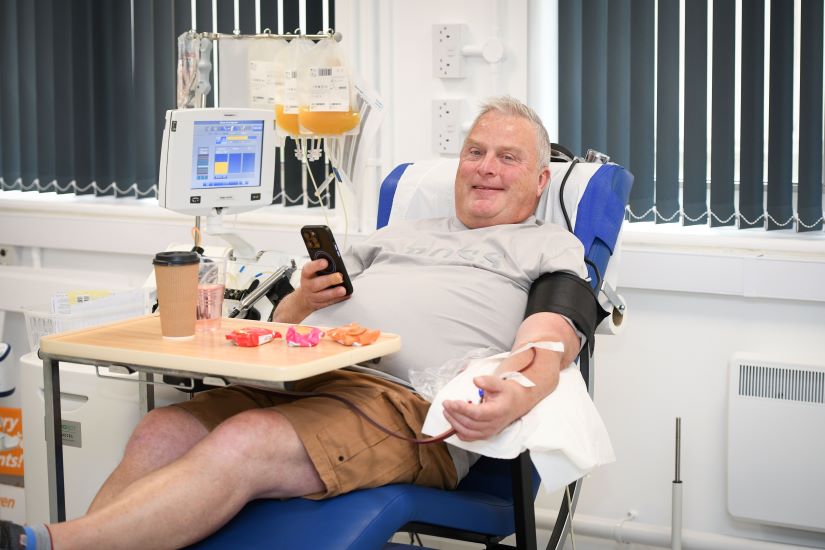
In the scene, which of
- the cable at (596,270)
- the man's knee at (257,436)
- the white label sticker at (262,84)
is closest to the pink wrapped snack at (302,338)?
the man's knee at (257,436)

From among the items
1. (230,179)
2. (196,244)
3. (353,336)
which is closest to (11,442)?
(196,244)

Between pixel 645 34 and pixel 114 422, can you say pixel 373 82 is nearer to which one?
pixel 645 34

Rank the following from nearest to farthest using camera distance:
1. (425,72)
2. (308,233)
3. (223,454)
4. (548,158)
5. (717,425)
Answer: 1. (223,454)
2. (308,233)
3. (548,158)
4. (717,425)
5. (425,72)

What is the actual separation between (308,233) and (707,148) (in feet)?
3.99

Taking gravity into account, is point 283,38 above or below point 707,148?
above

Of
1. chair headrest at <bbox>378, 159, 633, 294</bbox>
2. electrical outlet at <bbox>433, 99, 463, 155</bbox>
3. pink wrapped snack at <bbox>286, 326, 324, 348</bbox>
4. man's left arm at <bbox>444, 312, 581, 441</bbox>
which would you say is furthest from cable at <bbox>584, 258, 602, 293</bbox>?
electrical outlet at <bbox>433, 99, 463, 155</bbox>

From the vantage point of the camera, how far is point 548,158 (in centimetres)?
244

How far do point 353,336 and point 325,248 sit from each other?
0.34 m

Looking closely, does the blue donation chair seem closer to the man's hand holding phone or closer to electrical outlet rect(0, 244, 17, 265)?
the man's hand holding phone

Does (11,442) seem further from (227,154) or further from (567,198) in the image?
(567,198)

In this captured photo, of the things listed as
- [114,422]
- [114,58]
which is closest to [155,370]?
[114,422]

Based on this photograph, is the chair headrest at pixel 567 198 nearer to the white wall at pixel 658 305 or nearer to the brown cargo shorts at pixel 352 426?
the white wall at pixel 658 305

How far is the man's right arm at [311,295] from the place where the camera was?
218 cm

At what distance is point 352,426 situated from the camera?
75.5 inches
